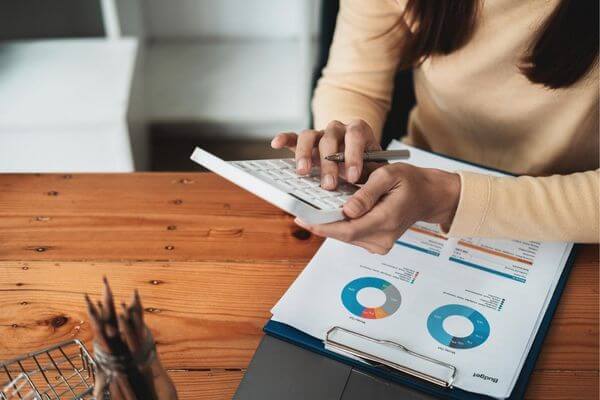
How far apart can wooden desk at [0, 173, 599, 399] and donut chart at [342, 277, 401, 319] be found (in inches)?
3.1

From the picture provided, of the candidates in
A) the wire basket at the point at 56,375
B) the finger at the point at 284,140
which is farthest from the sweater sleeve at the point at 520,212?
the wire basket at the point at 56,375

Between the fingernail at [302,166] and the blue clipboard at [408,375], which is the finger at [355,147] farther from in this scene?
the blue clipboard at [408,375]

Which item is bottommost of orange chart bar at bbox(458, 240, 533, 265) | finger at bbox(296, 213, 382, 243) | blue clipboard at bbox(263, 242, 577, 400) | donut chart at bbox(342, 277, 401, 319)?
blue clipboard at bbox(263, 242, 577, 400)

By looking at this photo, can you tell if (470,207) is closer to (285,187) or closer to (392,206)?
(392,206)

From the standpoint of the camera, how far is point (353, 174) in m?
0.66

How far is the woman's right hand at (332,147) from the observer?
0.66 metres

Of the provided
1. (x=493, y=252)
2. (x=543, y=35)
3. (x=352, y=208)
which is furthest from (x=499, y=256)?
(x=543, y=35)

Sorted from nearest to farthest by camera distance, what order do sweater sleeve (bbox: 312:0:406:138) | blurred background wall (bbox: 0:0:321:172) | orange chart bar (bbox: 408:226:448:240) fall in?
orange chart bar (bbox: 408:226:448:240), sweater sleeve (bbox: 312:0:406:138), blurred background wall (bbox: 0:0:321:172)

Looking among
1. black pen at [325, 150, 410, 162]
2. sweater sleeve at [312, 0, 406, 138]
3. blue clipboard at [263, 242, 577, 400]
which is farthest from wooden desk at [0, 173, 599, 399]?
sweater sleeve at [312, 0, 406, 138]

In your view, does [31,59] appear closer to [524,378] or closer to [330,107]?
[330,107]

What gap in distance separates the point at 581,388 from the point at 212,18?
5.77ft

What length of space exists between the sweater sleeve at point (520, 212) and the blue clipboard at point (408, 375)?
0.36 feet

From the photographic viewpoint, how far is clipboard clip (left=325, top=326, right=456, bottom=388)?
540 millimetres

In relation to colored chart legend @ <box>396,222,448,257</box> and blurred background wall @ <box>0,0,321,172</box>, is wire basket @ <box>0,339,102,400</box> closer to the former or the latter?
colored chart legend @ <box>396,222,448,257</box>
